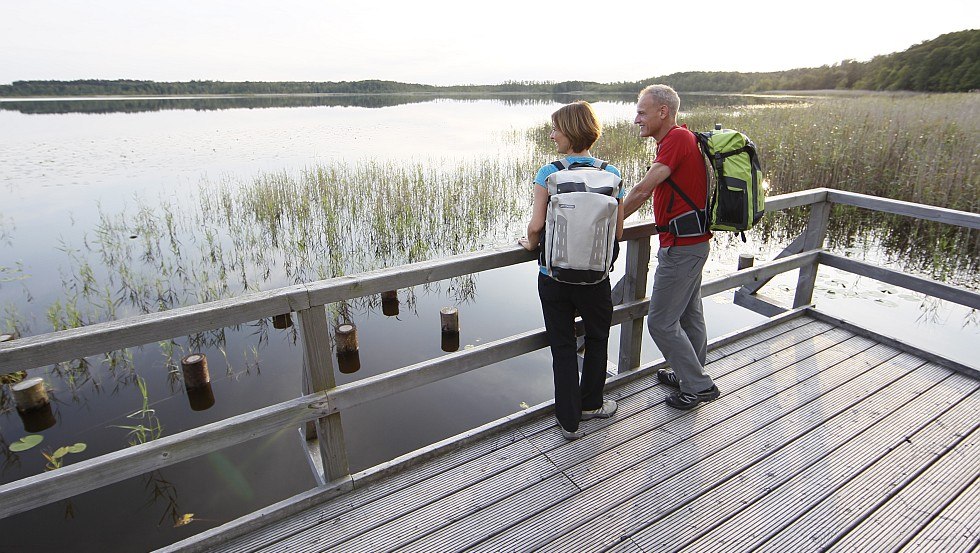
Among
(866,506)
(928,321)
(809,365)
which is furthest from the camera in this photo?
(928,321)

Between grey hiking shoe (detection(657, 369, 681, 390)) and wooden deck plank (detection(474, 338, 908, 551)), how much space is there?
0.25 meters

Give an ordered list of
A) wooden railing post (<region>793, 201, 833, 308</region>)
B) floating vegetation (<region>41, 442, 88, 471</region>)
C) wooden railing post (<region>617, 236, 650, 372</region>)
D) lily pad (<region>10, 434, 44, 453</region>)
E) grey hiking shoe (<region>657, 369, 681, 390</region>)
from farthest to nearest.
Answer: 1. lily pad (<region>10, 434, 44, 453</region>)
2. floating vegetation (<region>41, 442, 88, 471</region>)
3. wooden railing post (<region>793, 201, 833, 308</region>)
4. grey hiking shoe (<region>657, 369, 681, 390</region>)
5. wooden railing post (<region>617, 236, 650, 372</region>)

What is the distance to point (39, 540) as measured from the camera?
370 centimetres

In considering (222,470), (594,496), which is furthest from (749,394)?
(222,470)

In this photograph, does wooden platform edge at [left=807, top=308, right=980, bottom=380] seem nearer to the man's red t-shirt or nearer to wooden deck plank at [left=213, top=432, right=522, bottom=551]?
the man's red t-shirt

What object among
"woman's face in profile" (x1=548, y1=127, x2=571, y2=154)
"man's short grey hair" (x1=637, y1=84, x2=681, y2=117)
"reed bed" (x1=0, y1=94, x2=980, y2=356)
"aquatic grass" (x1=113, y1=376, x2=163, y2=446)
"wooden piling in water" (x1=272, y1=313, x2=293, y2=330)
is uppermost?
"man's short grey hair" (x1=637, y1=84, x2=681, y2=117)

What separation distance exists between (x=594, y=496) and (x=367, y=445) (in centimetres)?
294

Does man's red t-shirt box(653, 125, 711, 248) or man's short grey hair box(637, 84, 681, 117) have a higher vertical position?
man's short grey hair box(637, 84, 681, 117)

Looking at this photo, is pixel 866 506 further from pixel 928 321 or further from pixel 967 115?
pixel 967 115

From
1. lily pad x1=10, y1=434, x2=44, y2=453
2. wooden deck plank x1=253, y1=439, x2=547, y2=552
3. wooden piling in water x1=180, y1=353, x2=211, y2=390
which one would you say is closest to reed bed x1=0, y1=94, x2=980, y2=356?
wooden piling in water x1=180, y1=353, x2=211, y2=390

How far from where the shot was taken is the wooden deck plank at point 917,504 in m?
2.13

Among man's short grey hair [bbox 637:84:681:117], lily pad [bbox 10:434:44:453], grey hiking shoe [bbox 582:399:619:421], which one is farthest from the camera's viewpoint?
lily pad [bbox 10:434:44:453]

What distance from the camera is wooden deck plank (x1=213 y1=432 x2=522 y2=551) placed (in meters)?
2.19

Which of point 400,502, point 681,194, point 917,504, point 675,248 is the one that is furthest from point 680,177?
point 400,502
